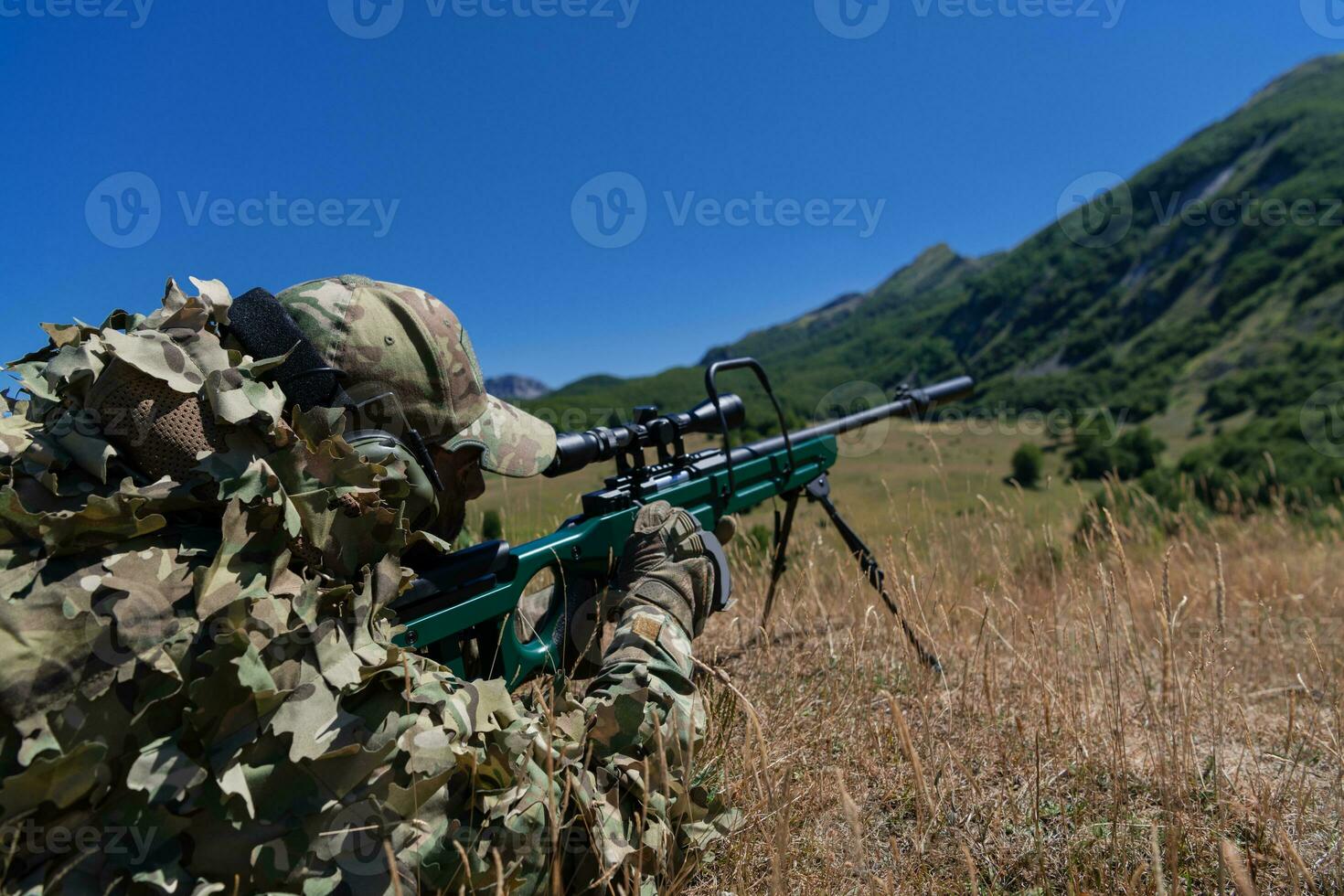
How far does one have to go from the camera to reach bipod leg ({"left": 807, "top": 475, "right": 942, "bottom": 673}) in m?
3.12

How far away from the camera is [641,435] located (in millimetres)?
3225

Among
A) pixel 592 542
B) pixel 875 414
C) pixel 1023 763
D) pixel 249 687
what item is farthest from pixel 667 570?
pixel 875 414

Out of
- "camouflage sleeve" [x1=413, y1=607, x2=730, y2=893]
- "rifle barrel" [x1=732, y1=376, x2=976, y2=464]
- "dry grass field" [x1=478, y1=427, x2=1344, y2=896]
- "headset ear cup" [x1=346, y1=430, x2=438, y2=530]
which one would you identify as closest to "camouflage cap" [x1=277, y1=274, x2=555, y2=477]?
"headset ear cup" [x1=346, y1=430, x2=438, y2=530]

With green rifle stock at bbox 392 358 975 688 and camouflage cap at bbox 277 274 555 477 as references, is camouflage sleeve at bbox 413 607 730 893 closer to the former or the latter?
green rifle stock at bbox 392 358 975 688

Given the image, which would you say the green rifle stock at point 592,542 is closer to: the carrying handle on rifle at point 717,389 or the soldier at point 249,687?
the carrying handle on rifle at point 717,389

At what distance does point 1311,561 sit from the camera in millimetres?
6766

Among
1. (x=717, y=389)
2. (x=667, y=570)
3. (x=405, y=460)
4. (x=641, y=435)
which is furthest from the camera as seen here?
(x=717, y=389)

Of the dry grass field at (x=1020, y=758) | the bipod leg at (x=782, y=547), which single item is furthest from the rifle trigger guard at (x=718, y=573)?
the bipod leg at (x=782, y=547)

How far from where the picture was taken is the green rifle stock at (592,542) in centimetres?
240

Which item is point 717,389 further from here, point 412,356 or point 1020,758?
point 1020,758

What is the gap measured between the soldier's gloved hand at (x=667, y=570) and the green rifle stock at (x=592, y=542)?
0.11 metres

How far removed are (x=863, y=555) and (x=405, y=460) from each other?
2.71m

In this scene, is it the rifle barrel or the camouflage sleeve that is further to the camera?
the rifle barrel

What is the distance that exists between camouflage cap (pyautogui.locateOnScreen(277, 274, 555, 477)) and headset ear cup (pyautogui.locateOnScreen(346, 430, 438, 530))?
17 centimetres
